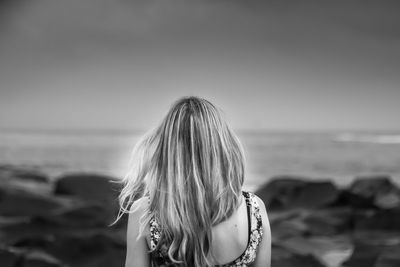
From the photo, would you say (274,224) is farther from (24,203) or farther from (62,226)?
(24,203)

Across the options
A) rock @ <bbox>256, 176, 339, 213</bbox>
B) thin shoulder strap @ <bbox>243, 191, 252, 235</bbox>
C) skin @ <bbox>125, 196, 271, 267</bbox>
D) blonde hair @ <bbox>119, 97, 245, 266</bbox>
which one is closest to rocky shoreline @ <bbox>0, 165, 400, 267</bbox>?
rock @ <bbox>256, 176, 339, 213</bbox>

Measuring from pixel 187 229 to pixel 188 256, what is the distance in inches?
5.5

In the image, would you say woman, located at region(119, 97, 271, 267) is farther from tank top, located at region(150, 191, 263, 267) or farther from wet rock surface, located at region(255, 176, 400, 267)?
wet rock surface, located at region(255, 176, 400, 267)

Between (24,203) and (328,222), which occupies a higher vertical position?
(24,203)

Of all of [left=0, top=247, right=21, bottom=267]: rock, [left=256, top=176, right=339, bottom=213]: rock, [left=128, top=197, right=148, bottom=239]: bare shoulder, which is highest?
[left=128, top=197, right=148, bottom=239]: bare shoulder

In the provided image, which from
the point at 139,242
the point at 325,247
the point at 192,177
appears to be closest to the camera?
the point at 192,177

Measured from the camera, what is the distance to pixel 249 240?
7.29 feet

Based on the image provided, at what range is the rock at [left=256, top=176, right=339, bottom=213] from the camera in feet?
36.2

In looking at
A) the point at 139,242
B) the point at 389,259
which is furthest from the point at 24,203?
the point at 139,242

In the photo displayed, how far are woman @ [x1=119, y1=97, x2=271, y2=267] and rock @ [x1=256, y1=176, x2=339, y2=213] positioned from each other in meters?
8.94

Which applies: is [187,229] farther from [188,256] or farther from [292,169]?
[292,169]

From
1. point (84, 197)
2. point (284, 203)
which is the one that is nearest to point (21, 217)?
point (84, 197)

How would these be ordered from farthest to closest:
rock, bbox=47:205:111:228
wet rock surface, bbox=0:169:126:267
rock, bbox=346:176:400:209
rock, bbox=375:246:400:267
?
rock, bbox=346:176:400:209, rock, bbox=47:205:111:228, wet rock surface, bbox=0:169:126:267, rock, bbox=375:246:400:267

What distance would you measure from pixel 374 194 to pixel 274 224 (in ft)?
10.3
